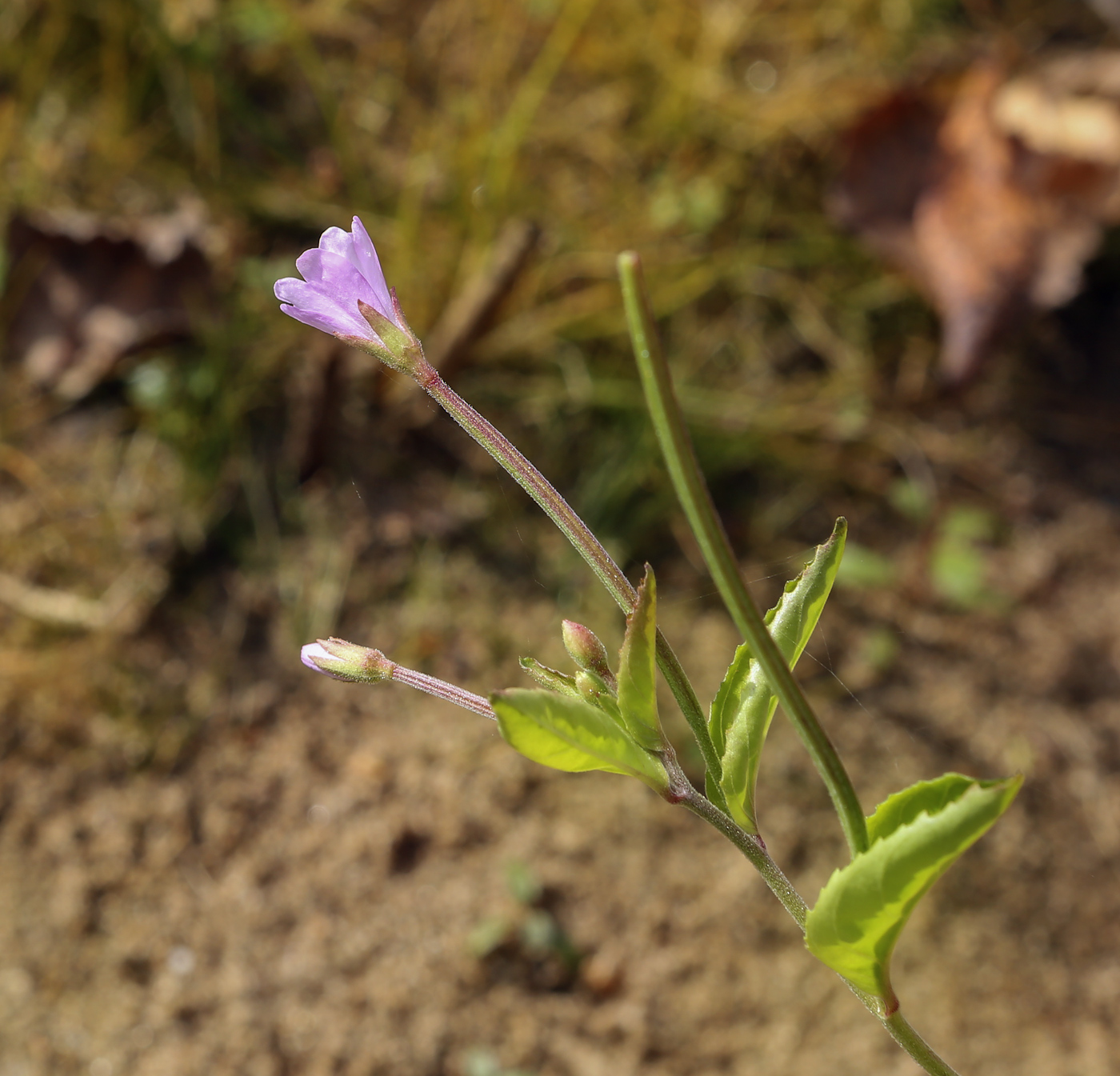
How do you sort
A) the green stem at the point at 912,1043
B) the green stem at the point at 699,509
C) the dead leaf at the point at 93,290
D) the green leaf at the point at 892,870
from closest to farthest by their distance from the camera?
the green stem at the point at 699,509 < the green leaf at the point at 892,870 < the green stem at the point at 912,1043 < the dead leaf at the point at 93,290

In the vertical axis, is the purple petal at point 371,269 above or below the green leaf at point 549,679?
above

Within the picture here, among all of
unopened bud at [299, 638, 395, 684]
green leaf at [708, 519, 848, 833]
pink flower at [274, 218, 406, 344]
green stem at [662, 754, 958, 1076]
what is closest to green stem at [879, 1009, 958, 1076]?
green stem at [662, 754, 958, 1076]

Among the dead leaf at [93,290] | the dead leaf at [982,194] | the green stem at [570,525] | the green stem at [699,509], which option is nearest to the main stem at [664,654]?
the green stem at [570,525]

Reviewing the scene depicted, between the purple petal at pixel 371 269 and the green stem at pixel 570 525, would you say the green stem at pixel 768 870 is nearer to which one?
the green stem at pixel 570 525

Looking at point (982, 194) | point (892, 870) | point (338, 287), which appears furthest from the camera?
point (982, 194)

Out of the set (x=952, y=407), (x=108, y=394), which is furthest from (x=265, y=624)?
(x=952, y=407)

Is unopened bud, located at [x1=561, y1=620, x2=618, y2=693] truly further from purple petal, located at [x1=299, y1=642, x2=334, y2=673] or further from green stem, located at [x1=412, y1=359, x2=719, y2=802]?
purple petal, located at [x1=299, y1=642, x2=334, y2=673]

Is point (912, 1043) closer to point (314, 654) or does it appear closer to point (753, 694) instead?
point (753, 694)

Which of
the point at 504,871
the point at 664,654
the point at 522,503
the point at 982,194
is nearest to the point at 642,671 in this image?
the point at 664,654
